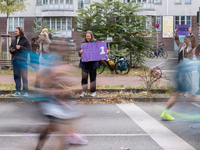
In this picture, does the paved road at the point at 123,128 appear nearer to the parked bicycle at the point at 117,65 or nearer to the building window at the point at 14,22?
the parked bicycle at the point at 117,65

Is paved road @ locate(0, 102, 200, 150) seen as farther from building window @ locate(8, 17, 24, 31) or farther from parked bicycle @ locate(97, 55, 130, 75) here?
building window @ locate(8, 17, 24, 31)

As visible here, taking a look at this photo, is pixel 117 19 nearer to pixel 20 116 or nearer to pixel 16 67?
pixel 16 67

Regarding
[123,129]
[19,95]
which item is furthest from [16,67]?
[123,129]

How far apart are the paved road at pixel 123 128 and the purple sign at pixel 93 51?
201 cm

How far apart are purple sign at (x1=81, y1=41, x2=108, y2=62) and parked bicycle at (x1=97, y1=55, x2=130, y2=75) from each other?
455 centimetres

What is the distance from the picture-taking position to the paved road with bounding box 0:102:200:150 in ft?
16.7

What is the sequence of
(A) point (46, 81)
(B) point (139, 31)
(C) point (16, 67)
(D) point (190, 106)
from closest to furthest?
(A) point (46, 81)
(D) point (190, 106)
(C) point (16, 67)
(B) point (139, 31)

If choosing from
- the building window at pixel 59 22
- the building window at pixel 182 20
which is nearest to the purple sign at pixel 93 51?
the building window at pixel 59 22

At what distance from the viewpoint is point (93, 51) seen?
10.8m

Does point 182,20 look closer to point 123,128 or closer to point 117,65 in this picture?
point 117,65

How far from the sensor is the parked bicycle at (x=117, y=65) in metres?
16.0

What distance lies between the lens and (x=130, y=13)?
59.0 ft

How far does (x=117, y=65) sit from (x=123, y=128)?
10213mm

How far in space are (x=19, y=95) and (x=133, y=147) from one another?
5.59 m
